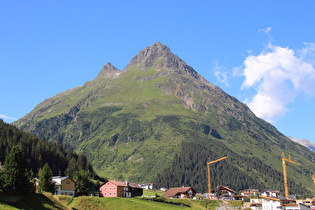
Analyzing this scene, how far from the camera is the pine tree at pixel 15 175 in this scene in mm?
73438

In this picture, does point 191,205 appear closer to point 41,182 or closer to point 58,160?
point 41,182

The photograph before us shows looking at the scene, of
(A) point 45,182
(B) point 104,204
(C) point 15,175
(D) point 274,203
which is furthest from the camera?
(D) point 274,203

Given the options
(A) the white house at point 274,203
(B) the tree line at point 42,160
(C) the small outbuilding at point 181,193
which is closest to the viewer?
(A) the white house at point 274,203

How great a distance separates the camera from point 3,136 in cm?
18625

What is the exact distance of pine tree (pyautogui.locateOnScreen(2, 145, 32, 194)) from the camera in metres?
73.4

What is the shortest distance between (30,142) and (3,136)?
50.7ft

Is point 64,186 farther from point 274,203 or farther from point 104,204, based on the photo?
point 274,203

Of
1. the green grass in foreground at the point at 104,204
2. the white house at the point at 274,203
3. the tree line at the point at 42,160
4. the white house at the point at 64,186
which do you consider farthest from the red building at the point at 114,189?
the white house at the point at 274,203

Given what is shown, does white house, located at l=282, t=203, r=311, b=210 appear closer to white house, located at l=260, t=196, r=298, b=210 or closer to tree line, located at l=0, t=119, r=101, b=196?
white house, located at l=260, t=196, r=298, b=210

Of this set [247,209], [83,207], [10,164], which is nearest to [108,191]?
[83,207]

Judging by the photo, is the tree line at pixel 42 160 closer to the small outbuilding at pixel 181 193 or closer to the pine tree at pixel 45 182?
the pine tree at pixel 45 182

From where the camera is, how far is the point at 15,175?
7469cm

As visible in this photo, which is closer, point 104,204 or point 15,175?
point 15,175

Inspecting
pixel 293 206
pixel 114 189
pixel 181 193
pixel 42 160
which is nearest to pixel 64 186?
pixel 114 189
